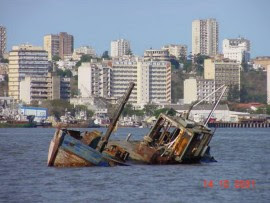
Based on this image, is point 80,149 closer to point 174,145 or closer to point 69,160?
point 69,160

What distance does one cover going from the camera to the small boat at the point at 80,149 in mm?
75625

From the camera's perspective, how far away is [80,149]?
76.0m

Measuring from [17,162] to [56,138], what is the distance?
17.4 metres

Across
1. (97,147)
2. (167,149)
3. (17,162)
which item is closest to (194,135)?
(167,149)

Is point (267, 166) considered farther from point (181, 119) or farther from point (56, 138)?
point (56, 138)

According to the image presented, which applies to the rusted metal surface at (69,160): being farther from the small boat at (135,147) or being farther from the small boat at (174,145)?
the small boat at (174,145)

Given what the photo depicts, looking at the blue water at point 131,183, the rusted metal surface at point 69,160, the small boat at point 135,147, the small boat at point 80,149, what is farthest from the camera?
the rusted metal surface at point 69,160

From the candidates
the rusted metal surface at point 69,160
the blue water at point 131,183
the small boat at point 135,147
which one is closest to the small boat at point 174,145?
the small boat at point 135,147

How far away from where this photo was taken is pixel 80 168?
77.0 m

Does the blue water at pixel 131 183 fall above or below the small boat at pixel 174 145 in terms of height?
below

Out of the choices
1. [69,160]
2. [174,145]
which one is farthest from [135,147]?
[69,160]

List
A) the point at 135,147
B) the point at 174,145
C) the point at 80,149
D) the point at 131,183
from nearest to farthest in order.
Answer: the point at 131,183, the point at 80,149, the point at 174,145, the point at 135,147

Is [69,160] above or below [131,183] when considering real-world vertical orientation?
above

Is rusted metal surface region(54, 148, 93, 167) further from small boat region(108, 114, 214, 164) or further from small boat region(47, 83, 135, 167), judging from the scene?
small boat region(108, 114, 214, 164)
